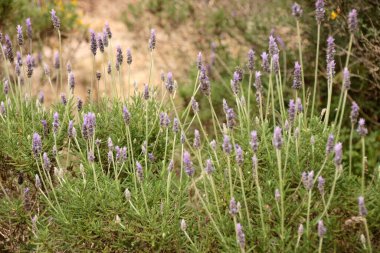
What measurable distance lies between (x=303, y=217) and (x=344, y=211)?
6.7 inches

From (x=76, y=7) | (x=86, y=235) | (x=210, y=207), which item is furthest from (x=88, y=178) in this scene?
(x=76, y=7)

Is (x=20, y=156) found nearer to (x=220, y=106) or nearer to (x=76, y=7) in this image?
(x=220, y=106)

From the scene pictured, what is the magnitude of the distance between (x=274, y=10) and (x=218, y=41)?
2.35 ft

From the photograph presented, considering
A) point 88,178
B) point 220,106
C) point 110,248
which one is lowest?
point 220,106

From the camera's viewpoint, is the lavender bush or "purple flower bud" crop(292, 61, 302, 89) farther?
"purple flower bud" crop(292, 61, 302, 89)

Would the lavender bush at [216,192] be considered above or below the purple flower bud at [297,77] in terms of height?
below

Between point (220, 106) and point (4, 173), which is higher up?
point (4, 173)

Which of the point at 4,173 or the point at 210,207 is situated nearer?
the point at 210,207

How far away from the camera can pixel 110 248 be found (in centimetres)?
257

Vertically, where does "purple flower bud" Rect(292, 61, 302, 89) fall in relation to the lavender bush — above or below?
above

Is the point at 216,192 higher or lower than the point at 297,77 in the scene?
lower

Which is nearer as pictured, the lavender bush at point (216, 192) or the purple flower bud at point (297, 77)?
the lavender bush at point (216, 192)

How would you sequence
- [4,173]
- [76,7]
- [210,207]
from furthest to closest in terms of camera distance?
[76,7]
[4,173]
[210,207]

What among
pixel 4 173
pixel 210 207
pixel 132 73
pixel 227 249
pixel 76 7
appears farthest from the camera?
pixel 76 7
